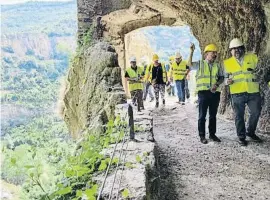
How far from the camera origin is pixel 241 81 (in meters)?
6.76

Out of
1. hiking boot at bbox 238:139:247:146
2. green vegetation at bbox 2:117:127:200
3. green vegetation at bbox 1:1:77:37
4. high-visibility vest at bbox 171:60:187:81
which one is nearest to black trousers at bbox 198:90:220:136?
hiking boot at bbox 238:139:247:146

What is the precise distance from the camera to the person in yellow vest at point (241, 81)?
22.0 ft

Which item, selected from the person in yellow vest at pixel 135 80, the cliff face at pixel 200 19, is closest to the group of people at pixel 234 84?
the cliff face at pixel 200 19

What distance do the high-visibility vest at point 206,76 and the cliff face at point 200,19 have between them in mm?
1296

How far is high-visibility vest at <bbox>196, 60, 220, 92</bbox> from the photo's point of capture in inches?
270

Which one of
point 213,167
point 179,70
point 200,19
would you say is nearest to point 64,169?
point 213,167

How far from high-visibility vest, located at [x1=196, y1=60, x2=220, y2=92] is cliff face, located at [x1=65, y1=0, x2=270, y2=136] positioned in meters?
1.30

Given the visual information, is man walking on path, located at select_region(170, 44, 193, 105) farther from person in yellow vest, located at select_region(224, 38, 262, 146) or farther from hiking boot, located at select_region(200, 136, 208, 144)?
person in yellow vest, located at select_region(224, 38, 262, 146)

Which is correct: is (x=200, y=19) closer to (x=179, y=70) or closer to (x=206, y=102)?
(x=179, y=70)

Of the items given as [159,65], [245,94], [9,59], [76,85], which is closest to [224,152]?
[245,94]

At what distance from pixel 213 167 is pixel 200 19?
6433mm

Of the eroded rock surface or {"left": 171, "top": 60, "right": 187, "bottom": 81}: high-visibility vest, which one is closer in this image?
the eroded rock surface

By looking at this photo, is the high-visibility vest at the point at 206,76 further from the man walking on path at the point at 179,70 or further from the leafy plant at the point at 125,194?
the man walking on path at the point at 179,70

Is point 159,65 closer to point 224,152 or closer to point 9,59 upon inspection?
point 224,152
